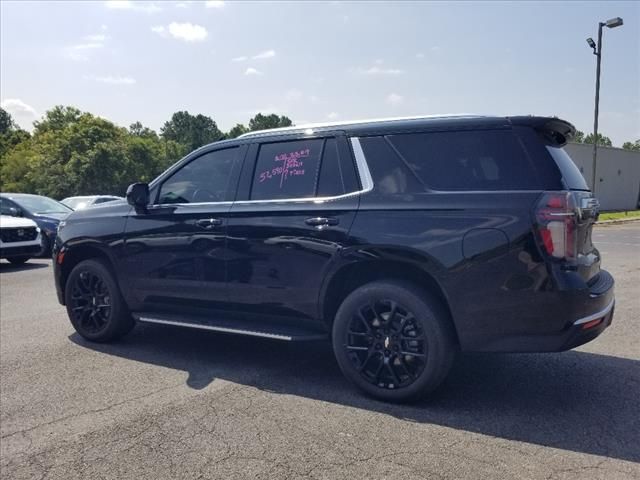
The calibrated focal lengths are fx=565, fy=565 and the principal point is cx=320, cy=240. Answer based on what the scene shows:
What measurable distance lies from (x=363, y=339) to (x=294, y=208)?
1132 mm

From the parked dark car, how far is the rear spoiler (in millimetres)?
12539

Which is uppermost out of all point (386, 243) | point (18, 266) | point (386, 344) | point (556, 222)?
point (556, 222)

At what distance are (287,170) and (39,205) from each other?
40.6ft

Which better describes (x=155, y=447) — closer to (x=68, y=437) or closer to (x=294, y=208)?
(x=68, y=437)

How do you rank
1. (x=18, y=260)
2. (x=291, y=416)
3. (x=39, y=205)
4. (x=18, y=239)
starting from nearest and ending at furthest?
(x=291, y=416) < (x=18, y=239) < (x=18, y=260) < (x=39, y=205)

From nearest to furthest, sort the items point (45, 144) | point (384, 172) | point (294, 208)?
point (384, 172) → point (294, 208) → point (45, 144)

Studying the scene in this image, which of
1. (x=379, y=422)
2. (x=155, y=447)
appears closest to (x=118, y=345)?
(x=155, y=447)

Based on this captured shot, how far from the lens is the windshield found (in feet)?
47.0

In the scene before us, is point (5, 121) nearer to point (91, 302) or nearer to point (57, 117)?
point (57, 117)

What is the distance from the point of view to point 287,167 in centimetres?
459

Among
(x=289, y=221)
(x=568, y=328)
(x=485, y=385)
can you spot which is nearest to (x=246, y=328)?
(x=289, y=221)

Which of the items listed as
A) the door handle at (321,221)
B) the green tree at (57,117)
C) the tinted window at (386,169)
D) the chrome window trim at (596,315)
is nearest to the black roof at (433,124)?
the tinted window at (386,169)

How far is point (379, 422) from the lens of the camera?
3.62 m

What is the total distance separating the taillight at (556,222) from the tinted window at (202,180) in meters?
2.60
